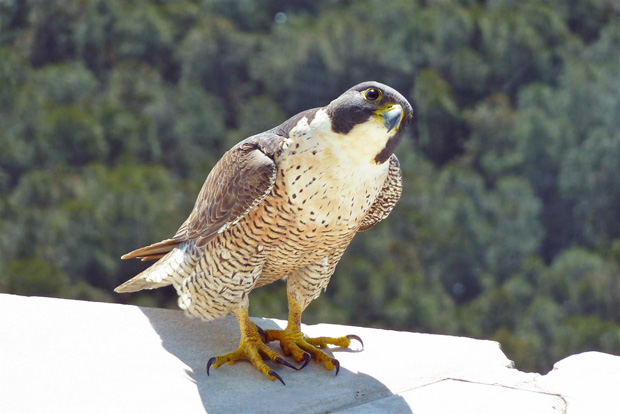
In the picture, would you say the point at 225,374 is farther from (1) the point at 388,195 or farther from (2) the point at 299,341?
(1) the point at 388,195

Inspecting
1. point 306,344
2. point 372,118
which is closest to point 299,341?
point 306,344

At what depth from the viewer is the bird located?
2.54 metres

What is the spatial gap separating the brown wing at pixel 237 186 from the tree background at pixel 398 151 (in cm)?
320

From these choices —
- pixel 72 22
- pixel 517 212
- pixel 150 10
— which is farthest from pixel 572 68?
pixel 72 22

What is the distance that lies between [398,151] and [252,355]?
194 inches

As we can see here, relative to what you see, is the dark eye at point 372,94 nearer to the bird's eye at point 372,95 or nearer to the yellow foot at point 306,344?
the bird's eye at point 372,95

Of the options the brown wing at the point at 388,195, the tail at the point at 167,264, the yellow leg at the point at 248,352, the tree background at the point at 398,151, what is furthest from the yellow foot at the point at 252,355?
the tree background at the point at 398,151

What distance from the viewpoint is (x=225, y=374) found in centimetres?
292

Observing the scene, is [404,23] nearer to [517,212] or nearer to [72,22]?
[517,212]

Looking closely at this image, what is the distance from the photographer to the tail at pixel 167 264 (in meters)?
3.14

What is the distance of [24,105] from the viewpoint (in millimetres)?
7066

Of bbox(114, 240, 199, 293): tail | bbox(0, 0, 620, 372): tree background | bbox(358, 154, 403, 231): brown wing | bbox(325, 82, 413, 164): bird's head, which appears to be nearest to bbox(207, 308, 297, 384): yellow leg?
bbox(114, 240, 199, 293): tail

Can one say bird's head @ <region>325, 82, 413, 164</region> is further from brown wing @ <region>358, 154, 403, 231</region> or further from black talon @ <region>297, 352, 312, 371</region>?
black talon @ <region>297, 352, 312, 371</region>

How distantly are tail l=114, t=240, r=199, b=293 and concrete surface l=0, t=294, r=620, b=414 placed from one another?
0.16 m
